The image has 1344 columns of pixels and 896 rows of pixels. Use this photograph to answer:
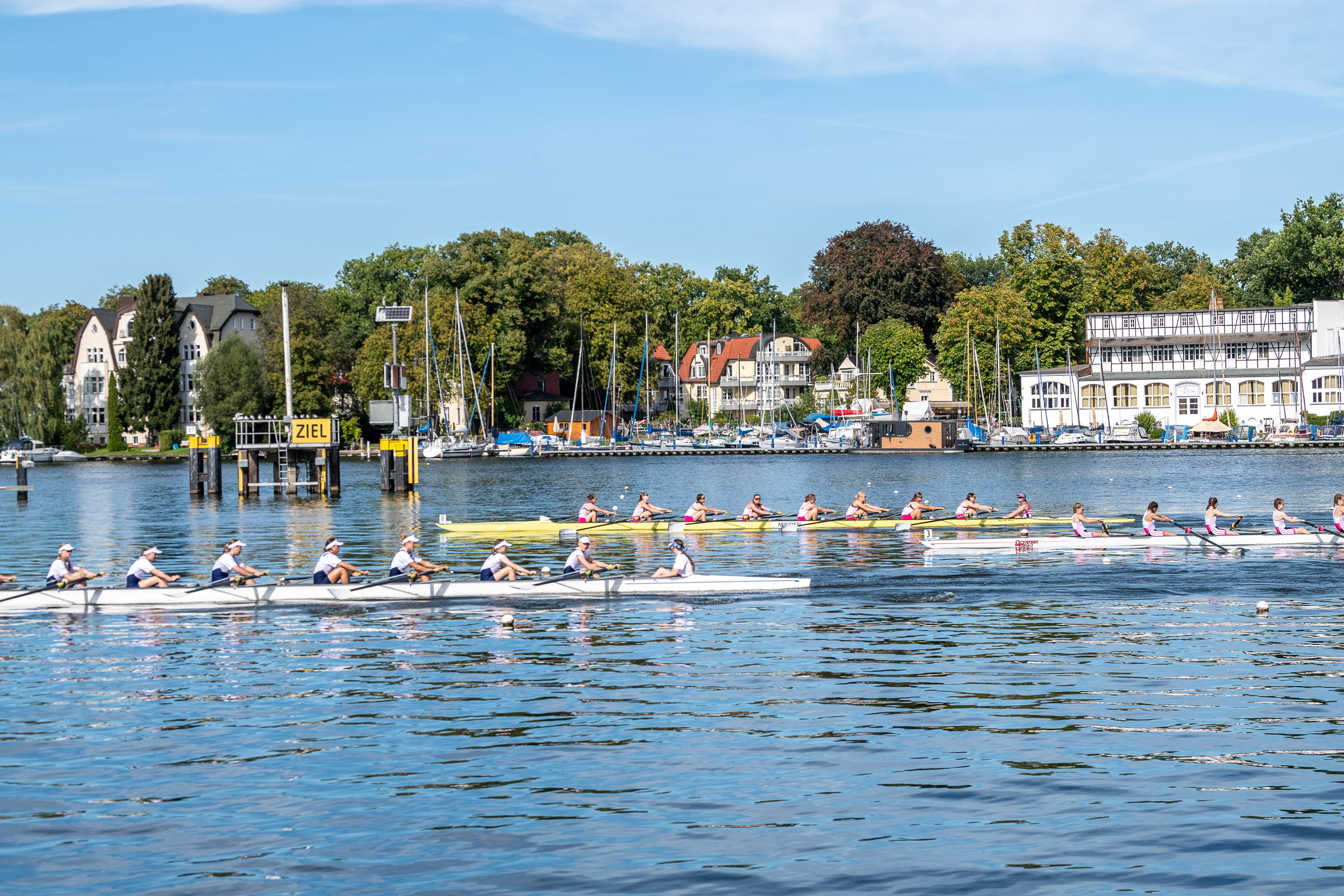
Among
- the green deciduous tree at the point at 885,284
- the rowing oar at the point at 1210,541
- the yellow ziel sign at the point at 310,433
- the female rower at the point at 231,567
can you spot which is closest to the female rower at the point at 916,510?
the rowing oar at the point at 1210,541

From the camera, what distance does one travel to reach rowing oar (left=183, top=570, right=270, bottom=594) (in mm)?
29562

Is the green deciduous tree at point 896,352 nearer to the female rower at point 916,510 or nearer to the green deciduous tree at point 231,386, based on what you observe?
the green deciduous tree at point 231,386

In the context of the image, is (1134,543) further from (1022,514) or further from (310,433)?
(310,433)

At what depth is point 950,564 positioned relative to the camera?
35688 millimetres

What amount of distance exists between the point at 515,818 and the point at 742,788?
2.66 metres

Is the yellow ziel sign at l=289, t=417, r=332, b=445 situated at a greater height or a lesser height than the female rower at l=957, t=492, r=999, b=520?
greater

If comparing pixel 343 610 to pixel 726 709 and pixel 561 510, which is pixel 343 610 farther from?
pixel 561 510

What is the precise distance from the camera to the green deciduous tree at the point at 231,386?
11244 cm

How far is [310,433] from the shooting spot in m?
70.9

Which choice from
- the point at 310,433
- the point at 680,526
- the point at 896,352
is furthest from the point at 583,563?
the point at 896,352

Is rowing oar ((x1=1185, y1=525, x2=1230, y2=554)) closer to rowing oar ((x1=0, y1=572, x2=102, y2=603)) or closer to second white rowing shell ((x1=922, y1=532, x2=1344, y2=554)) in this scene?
second white rowing shell ((x1=922, y1=532, x2=1344, y2=554))

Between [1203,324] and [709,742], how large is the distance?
114308mm

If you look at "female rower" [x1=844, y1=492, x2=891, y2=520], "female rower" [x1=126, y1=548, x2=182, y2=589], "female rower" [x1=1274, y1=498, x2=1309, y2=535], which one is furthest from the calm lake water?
"female rower" [x1=844, y1=492, x2=891, y2=520]

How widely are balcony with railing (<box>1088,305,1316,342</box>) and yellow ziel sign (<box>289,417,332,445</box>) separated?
255 ft
